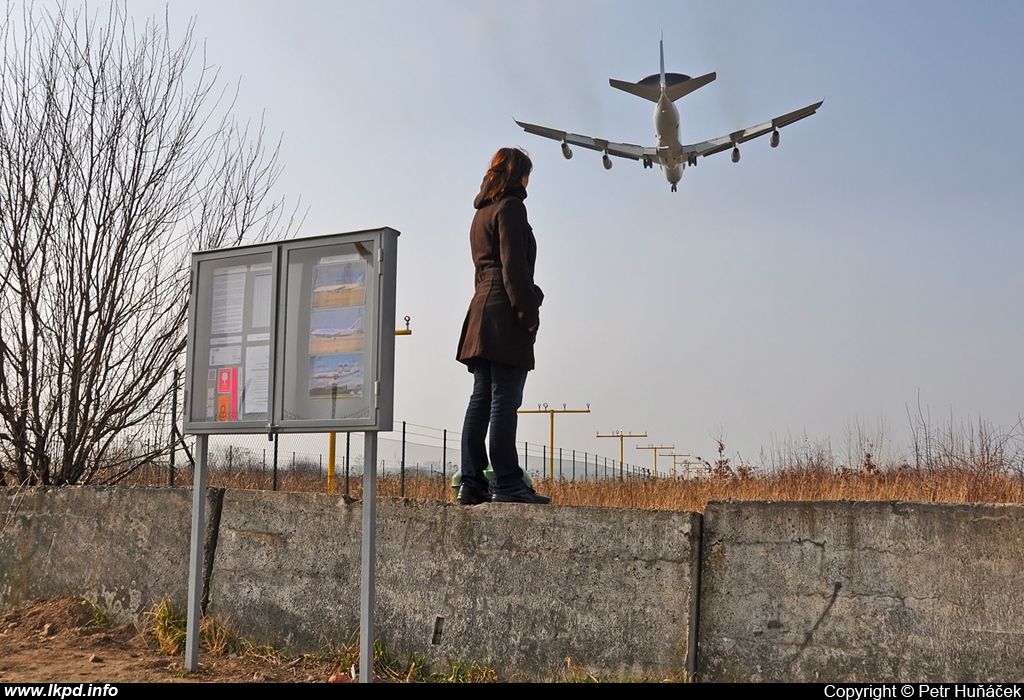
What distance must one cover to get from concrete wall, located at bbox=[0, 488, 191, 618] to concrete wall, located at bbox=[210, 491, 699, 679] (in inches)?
15.3

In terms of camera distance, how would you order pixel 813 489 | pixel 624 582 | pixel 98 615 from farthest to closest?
pixel 813 489 → pixel 98 615 → pixel 624 582

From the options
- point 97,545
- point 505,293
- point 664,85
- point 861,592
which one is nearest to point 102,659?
point 97,545

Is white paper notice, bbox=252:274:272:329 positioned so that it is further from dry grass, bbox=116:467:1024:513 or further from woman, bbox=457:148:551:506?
dry grass, bbox=116:467:1024:513

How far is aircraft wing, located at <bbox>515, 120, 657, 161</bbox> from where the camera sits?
3306 cm

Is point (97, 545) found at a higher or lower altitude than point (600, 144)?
lower

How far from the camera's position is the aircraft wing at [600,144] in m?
33.1

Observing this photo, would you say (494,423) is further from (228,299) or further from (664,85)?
(664,85)

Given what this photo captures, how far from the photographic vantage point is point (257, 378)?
462 cm

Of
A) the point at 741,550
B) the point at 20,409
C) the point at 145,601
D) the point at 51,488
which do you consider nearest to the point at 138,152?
the point at 20,409

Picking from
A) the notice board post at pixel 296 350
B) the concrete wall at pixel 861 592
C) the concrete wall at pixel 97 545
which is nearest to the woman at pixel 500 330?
the notice board post at pixel 296 350

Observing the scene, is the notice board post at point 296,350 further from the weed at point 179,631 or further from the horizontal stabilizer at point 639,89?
the horizontal stabilizer at point 639,89

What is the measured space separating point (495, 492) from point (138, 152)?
451cm

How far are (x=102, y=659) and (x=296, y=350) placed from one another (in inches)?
81.5

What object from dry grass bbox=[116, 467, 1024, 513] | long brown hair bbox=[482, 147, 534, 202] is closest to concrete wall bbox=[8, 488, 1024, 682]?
dry grass bbox=[116, 467, 1024, 513]
